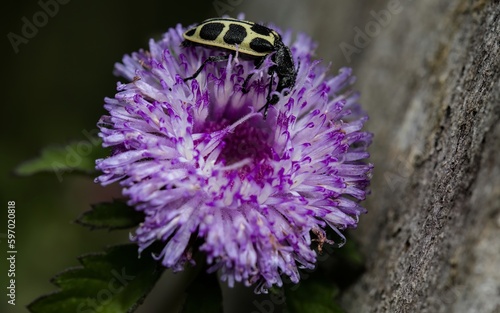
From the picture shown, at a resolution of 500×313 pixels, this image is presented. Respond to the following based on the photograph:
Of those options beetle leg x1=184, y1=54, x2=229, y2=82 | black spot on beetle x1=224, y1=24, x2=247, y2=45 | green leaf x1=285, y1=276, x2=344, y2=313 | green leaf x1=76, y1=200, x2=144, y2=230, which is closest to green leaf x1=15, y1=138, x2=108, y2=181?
green leaf x1=76, y1=200, x2=144, y2=230

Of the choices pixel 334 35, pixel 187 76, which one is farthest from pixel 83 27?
→ pixel 187 76

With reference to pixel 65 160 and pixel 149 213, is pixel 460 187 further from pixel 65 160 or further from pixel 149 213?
pixel 65 160

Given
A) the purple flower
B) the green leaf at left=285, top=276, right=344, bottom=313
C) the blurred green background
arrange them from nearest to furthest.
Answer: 1. the purple flower
2. the green leaf at left=285, top=276, right=344, bottom=313
3. the blurred green background

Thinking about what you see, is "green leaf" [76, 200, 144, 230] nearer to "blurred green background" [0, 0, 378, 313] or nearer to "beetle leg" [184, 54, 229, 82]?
"beetle leg" [184, 54, 229, 82]

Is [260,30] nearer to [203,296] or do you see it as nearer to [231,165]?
[231,165]

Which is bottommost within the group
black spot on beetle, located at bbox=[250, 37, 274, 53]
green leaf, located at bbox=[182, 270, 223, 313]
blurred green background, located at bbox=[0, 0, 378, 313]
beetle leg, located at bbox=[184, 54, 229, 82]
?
green leaf, located at bbox=[182, 270, 223, 313]

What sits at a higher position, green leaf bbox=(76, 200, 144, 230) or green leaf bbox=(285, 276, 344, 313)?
green leaf bbox=(76, 200, 144, 230)

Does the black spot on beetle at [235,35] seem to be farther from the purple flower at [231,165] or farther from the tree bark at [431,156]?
the tree bark at [431,156]
